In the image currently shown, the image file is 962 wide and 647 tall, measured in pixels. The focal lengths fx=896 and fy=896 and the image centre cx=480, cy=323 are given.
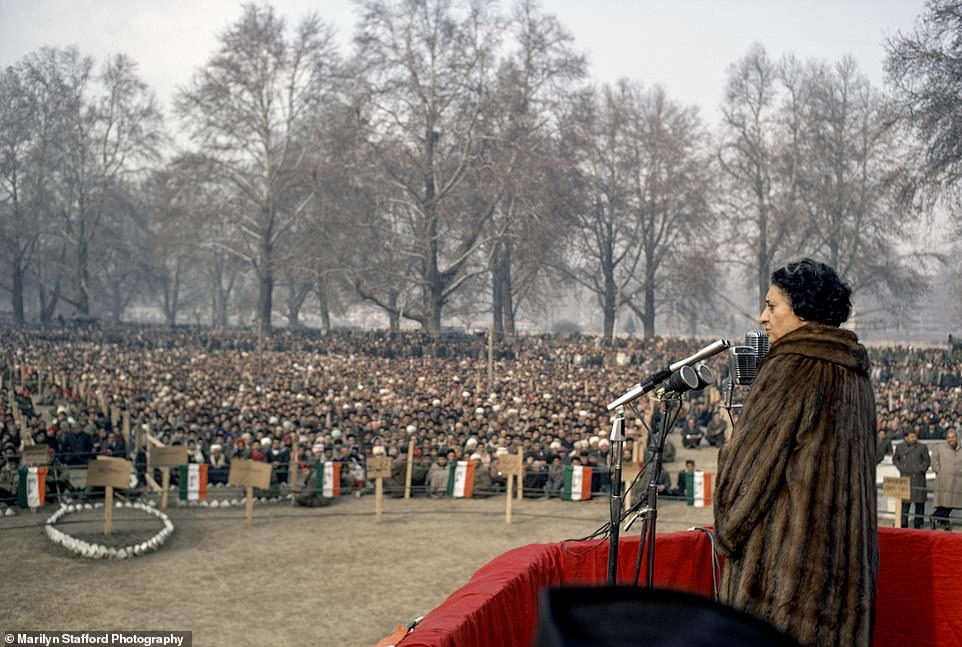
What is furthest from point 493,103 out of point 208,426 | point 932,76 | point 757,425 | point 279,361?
point 757,425

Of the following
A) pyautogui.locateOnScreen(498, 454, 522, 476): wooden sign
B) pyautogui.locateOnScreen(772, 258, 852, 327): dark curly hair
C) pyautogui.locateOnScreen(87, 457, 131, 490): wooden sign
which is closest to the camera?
pyautogui.locateOnScreen(772, 258, 852, 327): dark curly hair

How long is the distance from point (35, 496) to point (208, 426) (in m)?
6.23

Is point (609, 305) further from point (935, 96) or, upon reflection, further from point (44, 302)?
point (44, 302)

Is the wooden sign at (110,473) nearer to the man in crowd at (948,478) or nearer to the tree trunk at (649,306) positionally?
the man in crowd at (948,478)

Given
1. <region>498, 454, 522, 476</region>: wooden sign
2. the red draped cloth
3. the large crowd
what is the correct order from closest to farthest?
the red draped cloth < <region>498, 454, 522, 476</region>: wooden sign < the large crowd

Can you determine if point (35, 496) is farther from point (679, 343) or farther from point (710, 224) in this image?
point (710, 224)

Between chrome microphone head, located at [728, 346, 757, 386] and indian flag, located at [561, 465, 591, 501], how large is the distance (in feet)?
43.7

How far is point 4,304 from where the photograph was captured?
179 feet

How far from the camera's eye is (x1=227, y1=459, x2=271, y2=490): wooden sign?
44.9ft

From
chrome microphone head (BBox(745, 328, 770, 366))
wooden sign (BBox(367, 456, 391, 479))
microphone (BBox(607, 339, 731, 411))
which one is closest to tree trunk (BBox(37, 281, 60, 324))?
wooden sign (BBox(367, 456, 391, 479))

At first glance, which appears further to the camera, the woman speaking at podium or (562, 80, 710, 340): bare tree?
(562, 80, 710, 340): bare tree

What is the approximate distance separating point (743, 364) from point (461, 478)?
13.5 meters

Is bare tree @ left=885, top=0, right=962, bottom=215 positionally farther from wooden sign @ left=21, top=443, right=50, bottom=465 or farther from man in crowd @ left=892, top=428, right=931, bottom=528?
wooden sign @ left=21, top=443, right=50, bottom=465

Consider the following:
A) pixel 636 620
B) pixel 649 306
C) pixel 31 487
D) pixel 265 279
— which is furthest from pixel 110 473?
pixel 649 306
